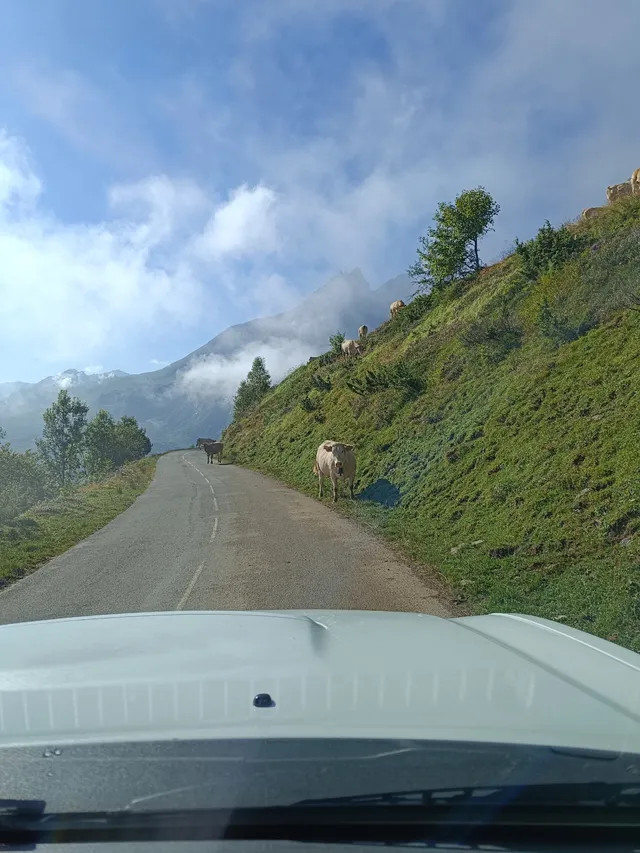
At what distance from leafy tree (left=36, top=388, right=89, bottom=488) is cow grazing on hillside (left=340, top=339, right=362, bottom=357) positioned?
51014 millimetres

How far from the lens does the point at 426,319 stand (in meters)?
38.2

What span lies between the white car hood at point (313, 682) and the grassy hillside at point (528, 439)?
3.48 metres

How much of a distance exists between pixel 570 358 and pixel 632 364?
2.78 m

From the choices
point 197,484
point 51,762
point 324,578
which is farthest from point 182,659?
point 197,484

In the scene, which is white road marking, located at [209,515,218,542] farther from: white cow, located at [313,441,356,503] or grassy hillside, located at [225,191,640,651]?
white cow, located at [313,441,356,503]

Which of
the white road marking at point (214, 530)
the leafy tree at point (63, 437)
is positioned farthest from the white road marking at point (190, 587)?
the leafy tree at point (63, 437)

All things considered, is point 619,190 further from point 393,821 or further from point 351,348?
point 393,821

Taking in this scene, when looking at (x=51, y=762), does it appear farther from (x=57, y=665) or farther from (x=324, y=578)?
(x=324, y=578)

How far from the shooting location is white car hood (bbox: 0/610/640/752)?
2.40 meters

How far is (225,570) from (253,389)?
67.1 metres

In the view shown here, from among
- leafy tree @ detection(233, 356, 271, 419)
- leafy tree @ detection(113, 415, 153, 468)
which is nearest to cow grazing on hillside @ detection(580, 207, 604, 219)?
leafy tree @ detection(233, 356, 271, 419)

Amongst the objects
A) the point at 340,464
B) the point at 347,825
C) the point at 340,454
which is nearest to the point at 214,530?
the point at 340,464

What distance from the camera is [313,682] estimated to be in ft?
9.63

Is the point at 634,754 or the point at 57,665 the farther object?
the point at 57,665
